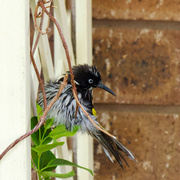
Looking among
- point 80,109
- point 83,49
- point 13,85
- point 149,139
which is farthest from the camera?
point 149,139

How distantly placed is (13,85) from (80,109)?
0.82 ft

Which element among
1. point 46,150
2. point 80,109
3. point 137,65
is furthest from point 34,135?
point 137,65

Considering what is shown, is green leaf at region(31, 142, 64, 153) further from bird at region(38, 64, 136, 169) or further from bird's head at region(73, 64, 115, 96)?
bird's head at region(73, 64, 115, 96)

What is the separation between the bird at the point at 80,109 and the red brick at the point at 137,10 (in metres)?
0.35

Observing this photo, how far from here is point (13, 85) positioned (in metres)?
0.35

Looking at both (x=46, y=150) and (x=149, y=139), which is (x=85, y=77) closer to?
(x=46, y=150)

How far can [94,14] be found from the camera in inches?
37.9

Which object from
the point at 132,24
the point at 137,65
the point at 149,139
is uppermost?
the point at 132,24

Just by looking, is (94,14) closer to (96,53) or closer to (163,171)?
(96,53)

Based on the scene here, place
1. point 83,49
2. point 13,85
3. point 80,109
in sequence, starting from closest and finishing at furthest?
1. point 13,85
2. point 80,109
3. point 83,49

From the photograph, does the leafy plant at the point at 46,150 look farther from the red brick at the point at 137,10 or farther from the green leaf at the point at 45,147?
the red brick at the point at 137,10

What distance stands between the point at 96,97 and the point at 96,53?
123mm

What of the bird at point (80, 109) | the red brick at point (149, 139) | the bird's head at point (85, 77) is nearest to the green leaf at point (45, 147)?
the bird at point (80, 109)

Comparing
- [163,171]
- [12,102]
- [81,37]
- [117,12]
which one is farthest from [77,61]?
[12,102]
